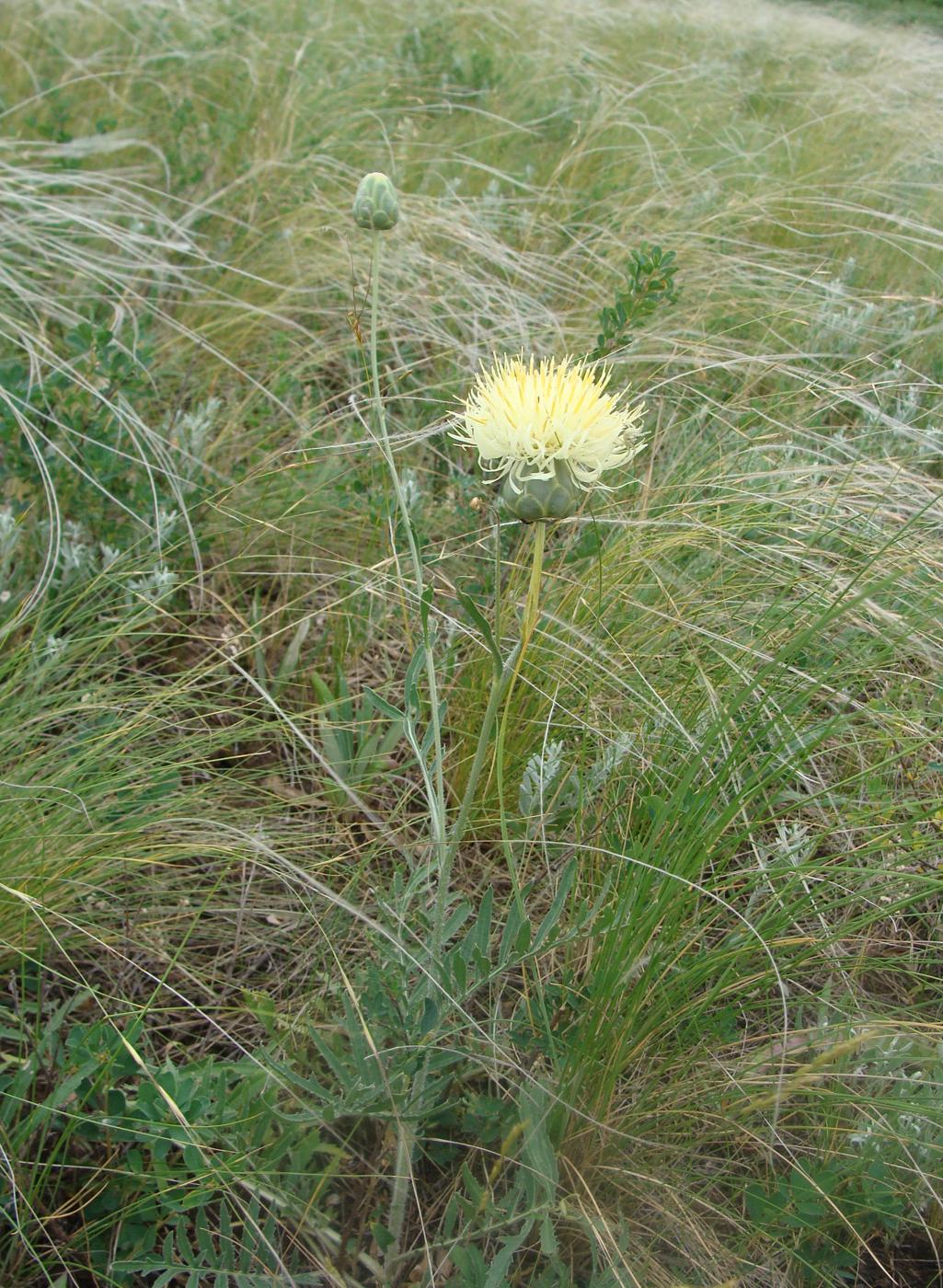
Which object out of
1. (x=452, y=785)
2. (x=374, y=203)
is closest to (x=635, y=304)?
(x=374, y=203)

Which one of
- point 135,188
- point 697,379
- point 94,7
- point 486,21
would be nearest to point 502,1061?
point 697,379

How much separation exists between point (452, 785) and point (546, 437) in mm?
721

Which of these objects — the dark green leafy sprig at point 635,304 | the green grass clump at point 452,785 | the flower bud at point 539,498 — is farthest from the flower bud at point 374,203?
the dark green leafy sprig at point 635,304

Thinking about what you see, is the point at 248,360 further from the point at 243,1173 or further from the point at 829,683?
the point at 243,1173

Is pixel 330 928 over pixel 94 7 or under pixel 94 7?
under

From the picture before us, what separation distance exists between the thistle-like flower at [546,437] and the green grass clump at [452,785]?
0.40 ft

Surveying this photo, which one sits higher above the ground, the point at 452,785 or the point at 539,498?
the point at 539,498

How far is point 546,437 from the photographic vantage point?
113 cm

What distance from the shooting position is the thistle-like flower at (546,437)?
1115 millimetres

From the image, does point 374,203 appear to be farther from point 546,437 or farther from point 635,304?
point 635,304

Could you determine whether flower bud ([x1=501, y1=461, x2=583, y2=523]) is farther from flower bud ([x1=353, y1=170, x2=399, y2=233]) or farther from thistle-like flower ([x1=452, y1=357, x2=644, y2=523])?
flower bud ([x1=353, y1=170, x2=399, y2=233])

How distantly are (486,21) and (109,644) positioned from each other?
444 centimetres

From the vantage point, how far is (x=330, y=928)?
1.49 meters

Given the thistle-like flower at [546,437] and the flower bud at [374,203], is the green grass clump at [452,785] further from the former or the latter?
the flower bud at [374,203]
